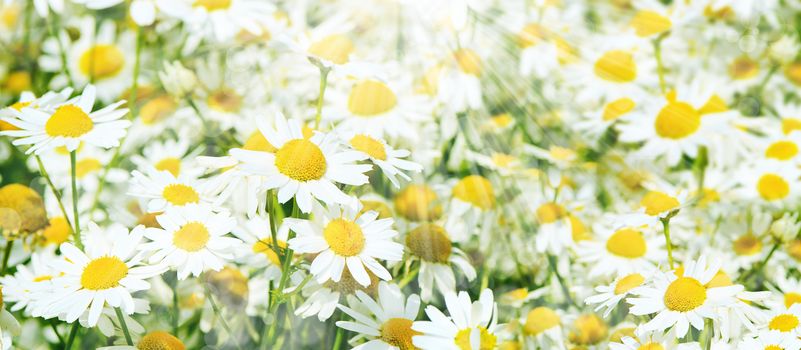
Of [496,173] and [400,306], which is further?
[496,173]

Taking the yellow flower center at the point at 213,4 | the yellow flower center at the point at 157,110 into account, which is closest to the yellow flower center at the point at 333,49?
the yellow flower center at the point at 213,4

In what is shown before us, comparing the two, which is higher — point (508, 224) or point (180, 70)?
point (180, 70)

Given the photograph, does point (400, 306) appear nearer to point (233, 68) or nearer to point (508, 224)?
point (508, 224)

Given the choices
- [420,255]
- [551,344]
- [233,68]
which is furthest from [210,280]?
[233,68]

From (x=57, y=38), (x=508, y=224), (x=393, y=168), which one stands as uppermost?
(x=393, y=168)

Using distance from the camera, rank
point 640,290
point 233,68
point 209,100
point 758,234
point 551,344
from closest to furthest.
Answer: point 640,290
point 551,344
point 758,234
point 209,100
point 233,68

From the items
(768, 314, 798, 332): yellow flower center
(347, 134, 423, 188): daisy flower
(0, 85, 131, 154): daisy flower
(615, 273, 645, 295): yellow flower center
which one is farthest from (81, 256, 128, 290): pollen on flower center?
(768, 314, 798, 332): yellow flower center

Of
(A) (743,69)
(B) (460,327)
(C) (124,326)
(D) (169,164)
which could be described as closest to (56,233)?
(D) (169,164)
